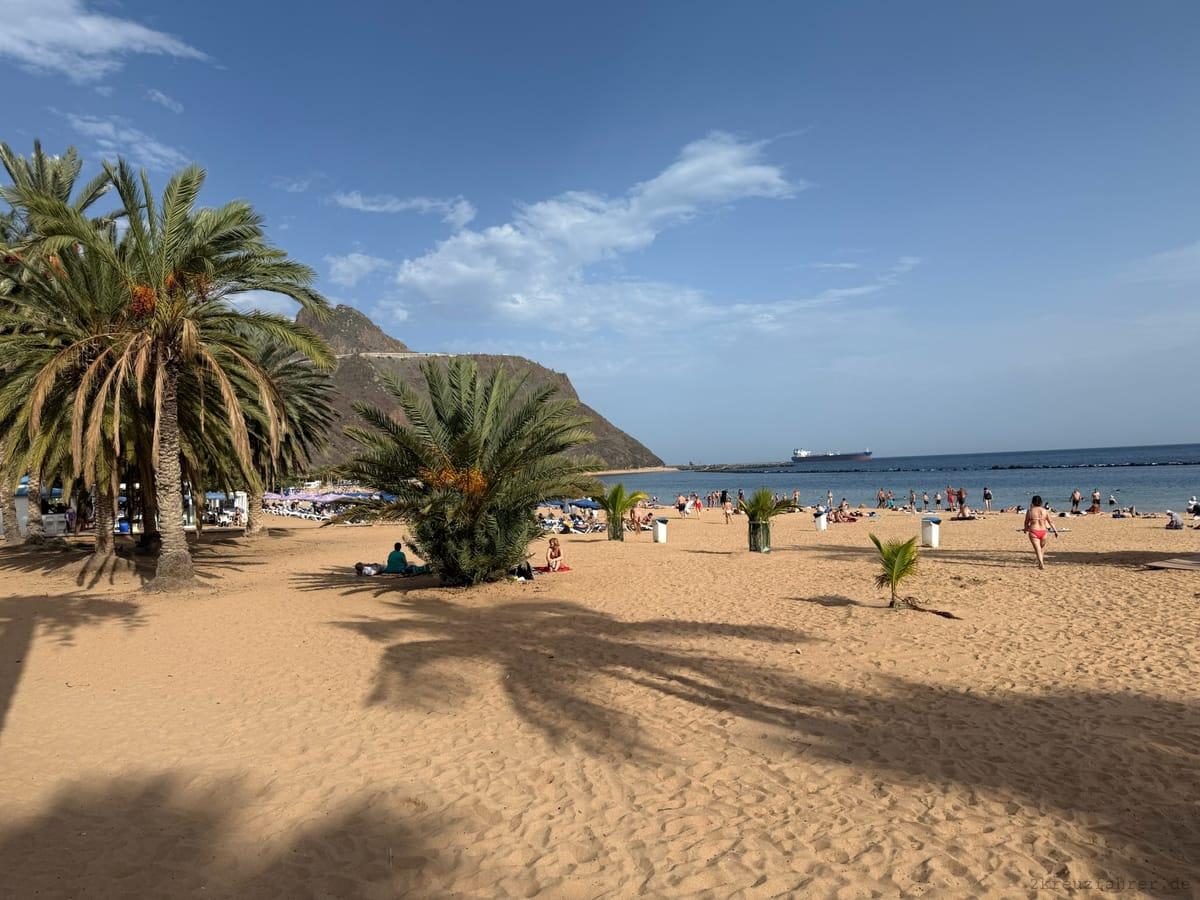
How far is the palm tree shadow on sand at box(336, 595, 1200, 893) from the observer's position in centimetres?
405

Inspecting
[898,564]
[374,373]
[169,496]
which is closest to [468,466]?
[169,496]

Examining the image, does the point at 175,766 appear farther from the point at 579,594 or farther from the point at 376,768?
the point at 579,594

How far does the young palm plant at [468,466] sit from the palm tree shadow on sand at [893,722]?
10.1ft

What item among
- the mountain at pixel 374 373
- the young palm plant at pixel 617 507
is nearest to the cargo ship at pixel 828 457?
the mountain at pixel 374 373

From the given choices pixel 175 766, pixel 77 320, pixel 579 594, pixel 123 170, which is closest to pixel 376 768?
pixel 175 766

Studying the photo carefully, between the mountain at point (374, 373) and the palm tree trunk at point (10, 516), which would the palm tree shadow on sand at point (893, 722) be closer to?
the palm tree trunk at point (10, 516)

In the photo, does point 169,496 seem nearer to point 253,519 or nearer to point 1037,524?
point 253,519

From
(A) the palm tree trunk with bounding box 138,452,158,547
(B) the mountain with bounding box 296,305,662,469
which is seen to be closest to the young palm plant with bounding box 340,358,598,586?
(A) the palm tree trunk with bounding box 138,452,158,547

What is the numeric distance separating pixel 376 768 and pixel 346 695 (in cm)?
188

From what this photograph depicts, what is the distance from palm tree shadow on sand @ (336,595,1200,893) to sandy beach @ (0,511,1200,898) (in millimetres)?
29

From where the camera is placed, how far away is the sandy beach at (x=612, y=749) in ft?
12.0

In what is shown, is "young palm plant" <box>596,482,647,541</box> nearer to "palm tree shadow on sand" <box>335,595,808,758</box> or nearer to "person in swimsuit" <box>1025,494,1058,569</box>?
"palm tree shadow on sand" <box>335,595,808,758</box>

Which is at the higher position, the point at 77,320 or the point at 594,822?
the point at 77,320

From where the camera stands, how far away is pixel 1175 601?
9.54m
